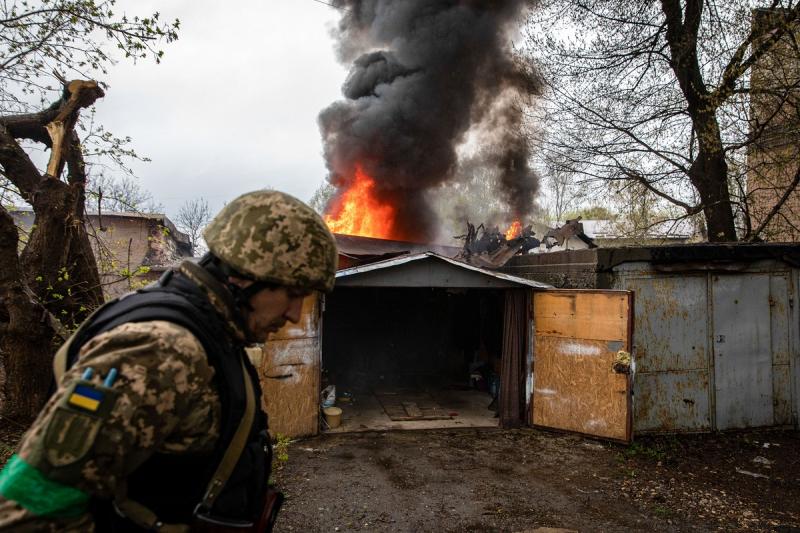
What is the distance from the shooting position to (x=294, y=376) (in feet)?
25.2

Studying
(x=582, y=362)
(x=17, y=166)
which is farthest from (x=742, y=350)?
(x=17, y=166)

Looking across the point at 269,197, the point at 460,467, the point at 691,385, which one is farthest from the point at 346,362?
the point at 269,197

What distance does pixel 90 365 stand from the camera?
1152mm

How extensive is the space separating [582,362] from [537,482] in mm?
2346

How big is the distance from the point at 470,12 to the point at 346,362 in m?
12.5

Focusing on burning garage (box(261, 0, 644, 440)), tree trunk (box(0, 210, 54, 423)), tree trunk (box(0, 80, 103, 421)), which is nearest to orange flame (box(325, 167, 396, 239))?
burning garage (box(261, 0, 644, 440))

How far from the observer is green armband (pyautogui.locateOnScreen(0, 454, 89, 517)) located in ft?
3.55

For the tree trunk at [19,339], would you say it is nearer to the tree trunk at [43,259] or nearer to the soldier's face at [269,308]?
the tree trunk at [43,259]

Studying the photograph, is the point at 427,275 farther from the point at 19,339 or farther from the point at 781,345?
the point at 781,345

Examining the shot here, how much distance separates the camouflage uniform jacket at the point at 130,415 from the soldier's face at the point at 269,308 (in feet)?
1.13

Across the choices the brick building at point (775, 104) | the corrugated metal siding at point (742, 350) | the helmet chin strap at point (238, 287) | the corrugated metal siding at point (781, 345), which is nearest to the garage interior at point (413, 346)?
the corrugated metal siding at point (742, 350)

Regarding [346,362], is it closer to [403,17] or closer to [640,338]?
[640,338]

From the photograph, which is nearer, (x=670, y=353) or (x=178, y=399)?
(x=178, y=399)

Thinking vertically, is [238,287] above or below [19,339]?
above
